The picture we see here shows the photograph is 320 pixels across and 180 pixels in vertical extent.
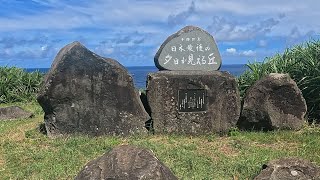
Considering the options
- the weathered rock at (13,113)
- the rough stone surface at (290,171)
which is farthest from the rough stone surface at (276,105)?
the weathered rock at (13,113)

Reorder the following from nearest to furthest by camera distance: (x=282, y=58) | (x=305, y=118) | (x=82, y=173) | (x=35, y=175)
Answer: (x=82, y=173) < (x=35, y=175) < (x=305, y=118) < (x=282, y=58)

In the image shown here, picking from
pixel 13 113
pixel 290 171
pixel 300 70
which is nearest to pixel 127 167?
pixel 290 171

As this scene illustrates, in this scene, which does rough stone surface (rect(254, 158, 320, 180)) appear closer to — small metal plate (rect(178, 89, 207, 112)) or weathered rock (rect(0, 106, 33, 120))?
small metal plate (rect(178, 89, 207, 112))

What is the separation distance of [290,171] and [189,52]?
4109mm

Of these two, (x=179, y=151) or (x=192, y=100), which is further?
(x=192, y=100)

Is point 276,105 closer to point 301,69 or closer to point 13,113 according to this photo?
point 301,69

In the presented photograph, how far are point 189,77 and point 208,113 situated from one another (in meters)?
0.76

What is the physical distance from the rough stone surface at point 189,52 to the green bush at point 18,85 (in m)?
7.58

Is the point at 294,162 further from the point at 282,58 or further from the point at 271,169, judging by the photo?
the point at 282,58

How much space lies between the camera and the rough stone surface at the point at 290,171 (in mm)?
5289

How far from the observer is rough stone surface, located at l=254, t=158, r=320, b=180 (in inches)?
208

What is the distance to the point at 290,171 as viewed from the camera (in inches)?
211

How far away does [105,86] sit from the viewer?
8.42m

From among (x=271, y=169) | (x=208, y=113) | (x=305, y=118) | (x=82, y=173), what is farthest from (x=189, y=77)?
(x=82, y=173)
